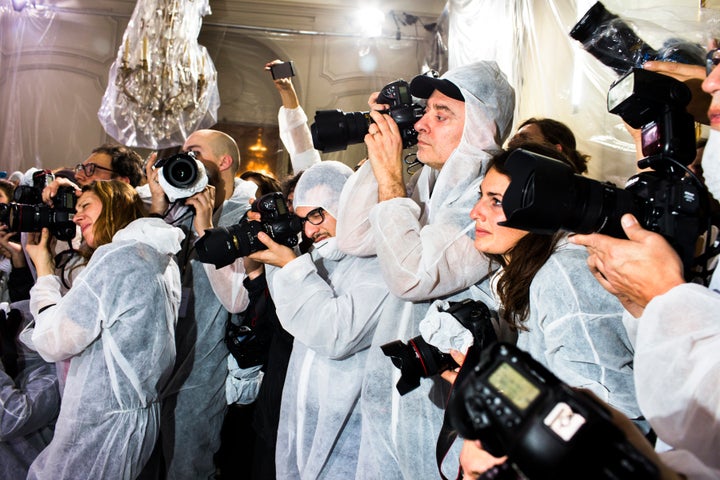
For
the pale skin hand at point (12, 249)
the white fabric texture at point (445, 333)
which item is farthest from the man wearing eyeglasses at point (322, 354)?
the pale skin hand at point (12, 249)

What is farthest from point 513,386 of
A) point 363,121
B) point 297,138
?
point 297,138

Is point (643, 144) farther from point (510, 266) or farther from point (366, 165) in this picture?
point (366, 165)

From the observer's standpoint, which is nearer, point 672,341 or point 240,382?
point 672,341

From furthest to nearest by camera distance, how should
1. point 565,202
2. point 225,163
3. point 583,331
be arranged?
point 225,163, point 583,331, point 565,202

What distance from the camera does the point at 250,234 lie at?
1549 mm

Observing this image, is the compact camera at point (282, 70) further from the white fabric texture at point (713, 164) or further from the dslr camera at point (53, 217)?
the white fabric texture at point (713, 164)

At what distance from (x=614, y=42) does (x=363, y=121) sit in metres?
0.61

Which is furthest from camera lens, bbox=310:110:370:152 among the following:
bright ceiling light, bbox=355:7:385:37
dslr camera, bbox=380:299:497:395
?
bright ceiling light, bbox=355:7:385:37

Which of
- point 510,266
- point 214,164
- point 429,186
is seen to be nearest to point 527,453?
point 510,266

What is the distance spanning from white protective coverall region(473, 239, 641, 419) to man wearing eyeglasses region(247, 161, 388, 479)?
0.52 metres

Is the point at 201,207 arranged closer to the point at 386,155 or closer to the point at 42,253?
the point at 42,253

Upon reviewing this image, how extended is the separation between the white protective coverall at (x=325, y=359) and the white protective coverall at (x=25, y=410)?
2.85 ft

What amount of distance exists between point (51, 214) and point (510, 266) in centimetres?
152

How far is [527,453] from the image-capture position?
0.45 meters
